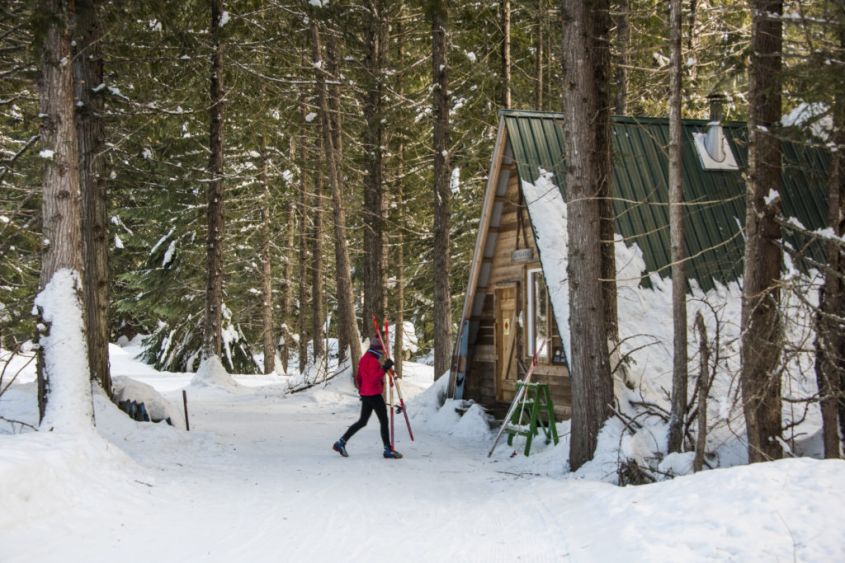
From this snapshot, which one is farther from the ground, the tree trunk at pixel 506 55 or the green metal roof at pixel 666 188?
the tree trunk at pixel 506 55

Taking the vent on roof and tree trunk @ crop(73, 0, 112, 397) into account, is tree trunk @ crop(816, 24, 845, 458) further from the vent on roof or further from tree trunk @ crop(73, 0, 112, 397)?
tree trunk @ crop(73, 0, 112, 397)

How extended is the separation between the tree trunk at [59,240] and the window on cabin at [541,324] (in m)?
7.40

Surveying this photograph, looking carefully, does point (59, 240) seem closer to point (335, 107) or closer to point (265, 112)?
point (335, 107)

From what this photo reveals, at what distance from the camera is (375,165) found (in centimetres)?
2038

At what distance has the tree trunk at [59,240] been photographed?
28.9ft

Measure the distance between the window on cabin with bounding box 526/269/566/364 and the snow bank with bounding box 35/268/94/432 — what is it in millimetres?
7329

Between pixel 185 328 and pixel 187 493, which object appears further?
pixel 185 328

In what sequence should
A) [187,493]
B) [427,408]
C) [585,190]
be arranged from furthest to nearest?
[427,408] → [585,190] → [187,493]

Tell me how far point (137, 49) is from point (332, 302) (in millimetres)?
25207

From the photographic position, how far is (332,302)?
39.4 meters

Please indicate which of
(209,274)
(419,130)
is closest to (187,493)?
(209,274)

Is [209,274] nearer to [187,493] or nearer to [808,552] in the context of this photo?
[187,493]

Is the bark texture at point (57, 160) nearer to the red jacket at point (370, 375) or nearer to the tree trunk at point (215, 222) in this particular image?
the red jacket at point (370, 375)

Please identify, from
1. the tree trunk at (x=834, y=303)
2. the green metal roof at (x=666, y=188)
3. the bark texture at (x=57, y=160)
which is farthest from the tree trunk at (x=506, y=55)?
the bark texture at (x=57, y=160)
